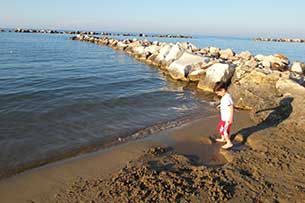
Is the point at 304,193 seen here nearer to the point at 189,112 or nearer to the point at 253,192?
the point at 253,192

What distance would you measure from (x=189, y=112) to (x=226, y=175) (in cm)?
602

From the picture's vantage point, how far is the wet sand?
5309 millimetres

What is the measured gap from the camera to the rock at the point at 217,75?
14.3 meters

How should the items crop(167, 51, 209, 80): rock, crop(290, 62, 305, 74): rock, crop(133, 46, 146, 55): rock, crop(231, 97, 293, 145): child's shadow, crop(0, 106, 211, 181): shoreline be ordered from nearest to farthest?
crop(0, 106, 211, 181): shoreline
crop(231, 97, 293, 145): child's shadow
crop(167, 51, 209, 80): rock
crop(290, 62, 305, 74): rock
crop(133, 46, 146, 55): rock

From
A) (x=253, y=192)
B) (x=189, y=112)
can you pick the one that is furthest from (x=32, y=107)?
(x=253, y=192)

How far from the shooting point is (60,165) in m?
6.54

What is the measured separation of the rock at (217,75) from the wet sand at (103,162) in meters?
5.40

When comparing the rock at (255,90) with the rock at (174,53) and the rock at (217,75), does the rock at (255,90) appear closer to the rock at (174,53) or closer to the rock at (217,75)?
the rock at (217,75)

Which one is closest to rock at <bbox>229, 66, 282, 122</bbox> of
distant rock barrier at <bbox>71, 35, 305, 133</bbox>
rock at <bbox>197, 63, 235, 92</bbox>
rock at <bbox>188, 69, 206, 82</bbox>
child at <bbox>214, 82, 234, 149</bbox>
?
distant rock barrier at <bbox>71, 35, 305, 133</bbox>

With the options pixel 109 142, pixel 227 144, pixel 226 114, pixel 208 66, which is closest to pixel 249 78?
pixel 208 66

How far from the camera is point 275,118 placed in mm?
9180

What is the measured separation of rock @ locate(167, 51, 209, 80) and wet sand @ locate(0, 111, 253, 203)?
8599 millimetres

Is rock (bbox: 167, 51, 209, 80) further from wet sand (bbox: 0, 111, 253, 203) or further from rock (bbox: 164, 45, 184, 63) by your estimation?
wet sand (bbox: 0, 111, 253, 203)

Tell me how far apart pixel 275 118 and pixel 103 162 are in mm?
5857
